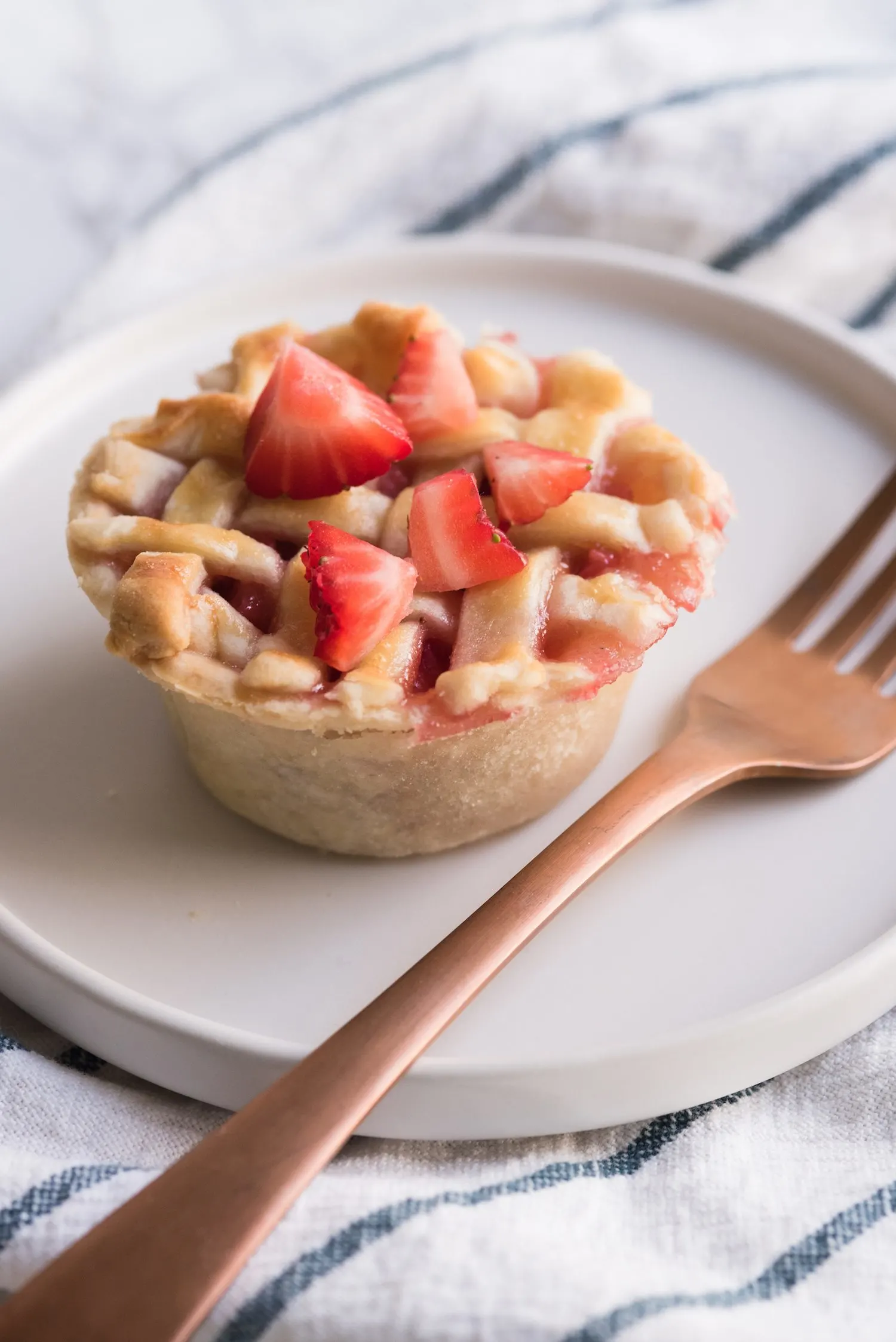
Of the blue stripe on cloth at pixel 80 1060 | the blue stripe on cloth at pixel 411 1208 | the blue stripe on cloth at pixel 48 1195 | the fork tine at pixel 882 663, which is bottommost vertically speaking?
the blue stripe on cloth at pixel 80 1060

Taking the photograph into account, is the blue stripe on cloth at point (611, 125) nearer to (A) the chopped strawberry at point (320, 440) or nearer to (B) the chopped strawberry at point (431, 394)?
(B) the chopped strawberry at point (431, 394)

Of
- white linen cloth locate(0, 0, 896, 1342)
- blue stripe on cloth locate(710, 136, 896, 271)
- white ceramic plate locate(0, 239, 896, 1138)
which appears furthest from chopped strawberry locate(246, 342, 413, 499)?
blue stripe on cloth locate(710, 136, 896, 271)

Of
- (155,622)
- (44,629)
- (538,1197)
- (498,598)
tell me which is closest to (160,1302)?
(538,1197)

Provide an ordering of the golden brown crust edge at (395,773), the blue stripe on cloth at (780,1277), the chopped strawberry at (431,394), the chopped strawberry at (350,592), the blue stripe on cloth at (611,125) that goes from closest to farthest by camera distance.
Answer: the blue stripe on cloth at (780,1277)
the chopped strawberry at (350,592)
the golden brown crust edge at (395,773)
the chopped strawberry at (431,394)
the blue stripe on cloth at (611,125)

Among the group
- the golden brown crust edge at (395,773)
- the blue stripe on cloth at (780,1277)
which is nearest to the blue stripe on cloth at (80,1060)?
the golden brown crust edge at (395,773)

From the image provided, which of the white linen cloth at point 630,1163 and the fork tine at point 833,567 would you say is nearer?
the white linen cloth at point 630,1163

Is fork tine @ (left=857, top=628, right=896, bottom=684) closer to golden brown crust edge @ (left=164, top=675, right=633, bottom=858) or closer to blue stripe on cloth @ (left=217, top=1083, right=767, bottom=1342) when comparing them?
golden brown crust edge @ (left=164, top=675, right=633, bottom=858)
